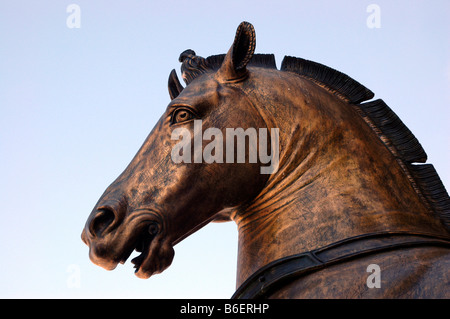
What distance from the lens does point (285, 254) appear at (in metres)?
2.39

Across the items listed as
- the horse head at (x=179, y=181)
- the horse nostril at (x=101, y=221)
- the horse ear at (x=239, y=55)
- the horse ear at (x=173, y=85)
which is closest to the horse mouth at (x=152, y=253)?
the horse head at (x=179, y=181)

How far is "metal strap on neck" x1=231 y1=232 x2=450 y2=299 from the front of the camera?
2230 mm

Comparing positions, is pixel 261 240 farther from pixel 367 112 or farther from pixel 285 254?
pixel 367 112

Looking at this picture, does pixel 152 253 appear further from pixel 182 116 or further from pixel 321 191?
pixel 321 191

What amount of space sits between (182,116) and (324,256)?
0.91 m

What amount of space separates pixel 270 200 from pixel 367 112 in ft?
2.19

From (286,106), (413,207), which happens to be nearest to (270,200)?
(286,106)

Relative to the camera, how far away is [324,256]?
7.41ft

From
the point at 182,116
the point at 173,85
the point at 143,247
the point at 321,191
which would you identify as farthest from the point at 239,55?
the point at 143,247

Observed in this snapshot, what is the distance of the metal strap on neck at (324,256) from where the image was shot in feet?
7.32

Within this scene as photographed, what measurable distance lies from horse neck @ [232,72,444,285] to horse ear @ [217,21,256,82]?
183 mm

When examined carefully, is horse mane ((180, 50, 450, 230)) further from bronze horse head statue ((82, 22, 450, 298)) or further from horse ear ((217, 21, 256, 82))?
horse ear ((217, 21, 256, 82))

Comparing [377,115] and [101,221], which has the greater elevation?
[377,115]
